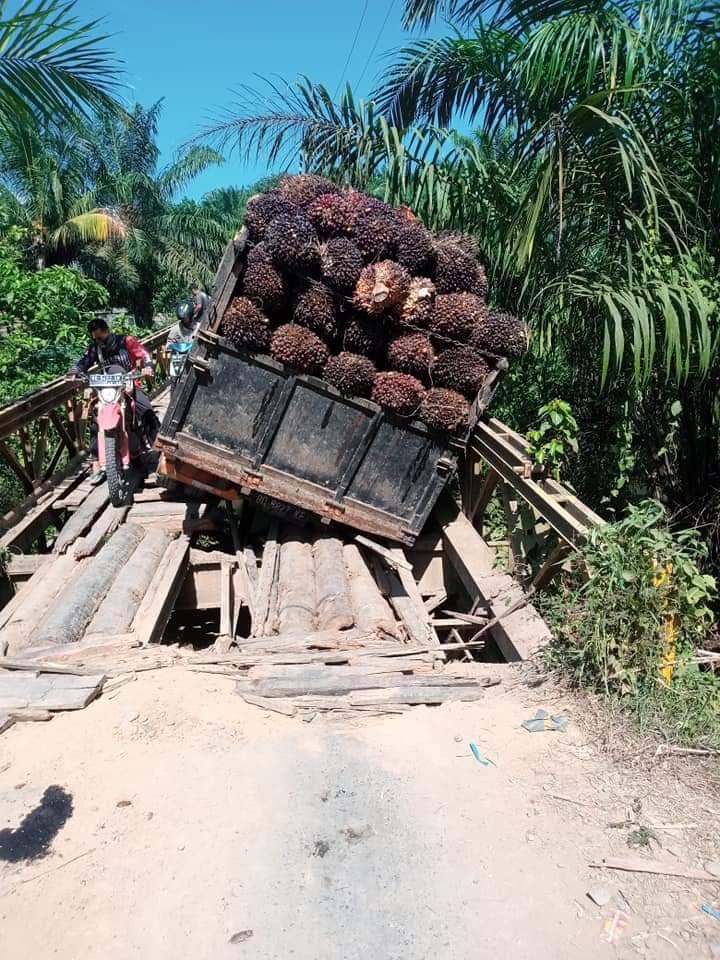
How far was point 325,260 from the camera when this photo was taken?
4.73 meters

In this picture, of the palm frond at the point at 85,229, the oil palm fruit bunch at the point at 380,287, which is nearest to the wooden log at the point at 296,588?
the oil palm fruit bunch at the point at 380,287

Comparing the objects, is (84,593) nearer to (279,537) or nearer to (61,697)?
(61,697)

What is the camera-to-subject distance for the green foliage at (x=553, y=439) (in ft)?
15.4

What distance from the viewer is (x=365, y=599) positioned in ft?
15.6

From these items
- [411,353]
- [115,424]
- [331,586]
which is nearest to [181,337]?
[115,424]

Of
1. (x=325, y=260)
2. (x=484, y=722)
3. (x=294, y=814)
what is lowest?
(x=294, y=814)

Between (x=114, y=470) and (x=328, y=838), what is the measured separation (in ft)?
14.4

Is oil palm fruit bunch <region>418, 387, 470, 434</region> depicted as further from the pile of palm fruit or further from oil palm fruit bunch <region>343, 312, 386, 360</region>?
oil palm fruit bunch <region>343, 312, 386, 360</region>

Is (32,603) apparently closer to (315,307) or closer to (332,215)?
(315,307)

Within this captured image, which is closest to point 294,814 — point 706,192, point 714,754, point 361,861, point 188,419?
point 361,861

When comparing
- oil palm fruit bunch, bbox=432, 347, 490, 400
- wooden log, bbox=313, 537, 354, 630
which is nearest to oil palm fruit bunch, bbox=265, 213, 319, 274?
oil palm fruit bunch, bbox=432, 347, 490, 400

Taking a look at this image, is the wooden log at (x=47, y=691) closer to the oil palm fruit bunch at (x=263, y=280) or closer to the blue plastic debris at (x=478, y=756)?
the blue plastic debris at (x=478, y=756)

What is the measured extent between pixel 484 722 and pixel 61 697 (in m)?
2.12

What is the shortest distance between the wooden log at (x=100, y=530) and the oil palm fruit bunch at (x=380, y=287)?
2796 millimetres
